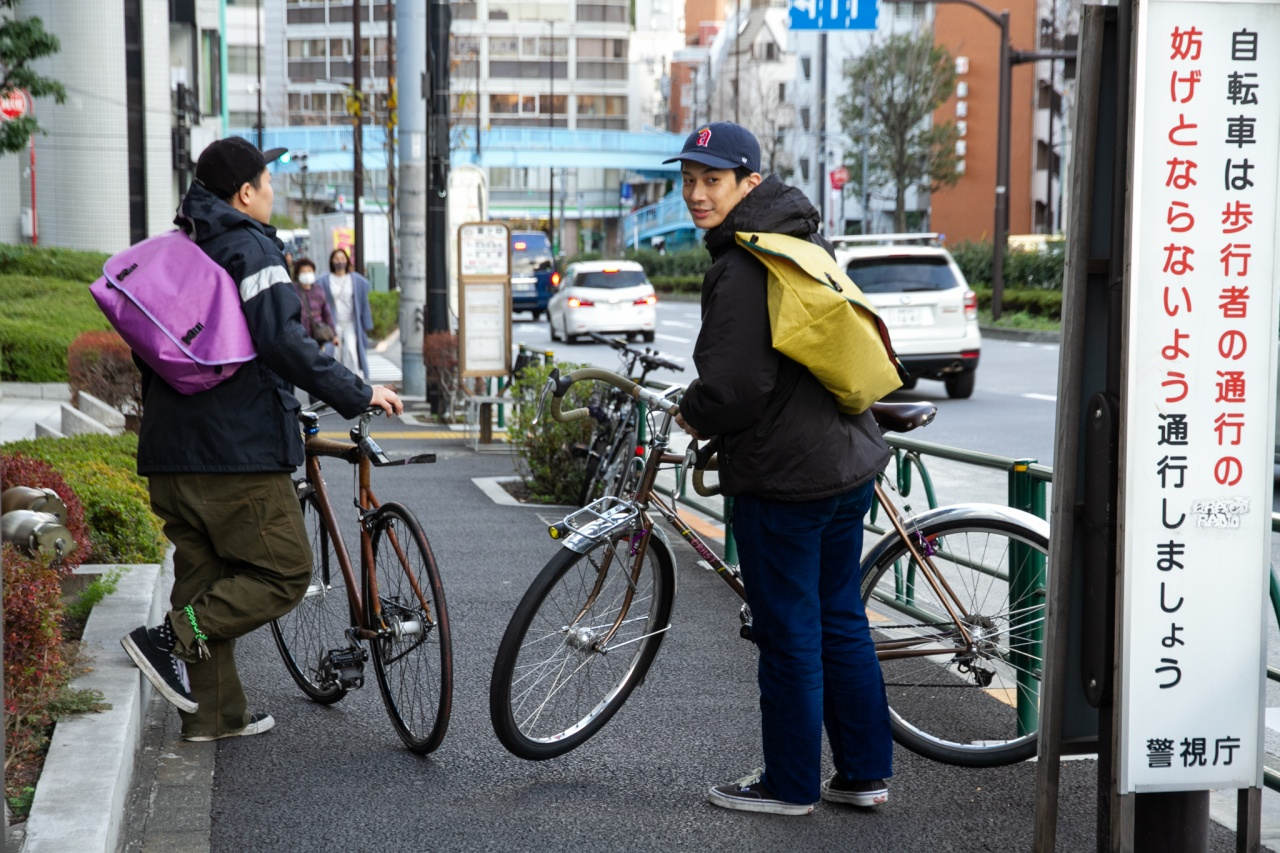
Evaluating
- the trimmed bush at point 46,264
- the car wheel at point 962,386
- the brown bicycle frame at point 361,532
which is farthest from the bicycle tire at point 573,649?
the trimmed bush at point 46,264

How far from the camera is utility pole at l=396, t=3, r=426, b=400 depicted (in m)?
16.3

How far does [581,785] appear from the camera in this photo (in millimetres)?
4371

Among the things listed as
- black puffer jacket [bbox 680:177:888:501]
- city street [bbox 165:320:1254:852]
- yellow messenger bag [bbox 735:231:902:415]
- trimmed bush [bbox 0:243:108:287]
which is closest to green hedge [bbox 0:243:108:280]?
trimmed bush [bbox 0:243:108:287]

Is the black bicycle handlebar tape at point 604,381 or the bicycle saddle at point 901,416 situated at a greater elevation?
the black bicycle handlebar tape at point 604,381

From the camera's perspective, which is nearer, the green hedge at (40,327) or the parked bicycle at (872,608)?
the parked bicycle at (872,608)

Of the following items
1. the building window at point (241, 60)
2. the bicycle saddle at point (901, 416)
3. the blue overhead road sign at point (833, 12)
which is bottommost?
the bicycle saddle at point (901, 416)

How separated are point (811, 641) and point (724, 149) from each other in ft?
4.08

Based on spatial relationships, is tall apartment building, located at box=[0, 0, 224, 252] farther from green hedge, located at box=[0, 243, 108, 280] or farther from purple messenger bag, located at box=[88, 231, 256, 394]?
purple messenger bag, located at box=[88, 231, 256, 394]

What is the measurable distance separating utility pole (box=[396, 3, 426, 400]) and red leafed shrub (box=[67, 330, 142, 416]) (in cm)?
454

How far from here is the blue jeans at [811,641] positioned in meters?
3.93

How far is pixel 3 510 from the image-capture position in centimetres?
501

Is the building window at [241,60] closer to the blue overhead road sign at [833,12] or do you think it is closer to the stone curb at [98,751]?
the blue overhead road sign at [833,12]

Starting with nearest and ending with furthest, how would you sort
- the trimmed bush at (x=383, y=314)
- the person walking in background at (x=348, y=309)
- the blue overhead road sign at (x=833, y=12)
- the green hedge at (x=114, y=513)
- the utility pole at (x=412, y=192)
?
the green hedge at (x=114, y=513), the utility pole at (x=412, y=192), the person walking in background at (x=348, y=309), the blue overhead road sign at (x=833, y=12), the trimmed bush at (x=383, y=314)

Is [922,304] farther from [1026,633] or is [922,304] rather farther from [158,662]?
[158,662]
